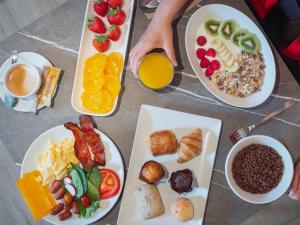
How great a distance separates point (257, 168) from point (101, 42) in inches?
29.2

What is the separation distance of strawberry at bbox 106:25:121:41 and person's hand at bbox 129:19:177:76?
88mm

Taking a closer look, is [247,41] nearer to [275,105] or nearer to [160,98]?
[275,105]

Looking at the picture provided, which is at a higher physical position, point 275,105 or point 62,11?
point 62,11

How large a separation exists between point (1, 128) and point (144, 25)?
68 centimetres

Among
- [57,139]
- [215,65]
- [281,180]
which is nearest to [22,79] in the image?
[57,139]

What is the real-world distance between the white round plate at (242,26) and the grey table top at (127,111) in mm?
40

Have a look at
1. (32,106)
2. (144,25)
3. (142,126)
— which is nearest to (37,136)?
(32,106)

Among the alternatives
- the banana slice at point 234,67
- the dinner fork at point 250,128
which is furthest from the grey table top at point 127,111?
the banana slice at point 234,67

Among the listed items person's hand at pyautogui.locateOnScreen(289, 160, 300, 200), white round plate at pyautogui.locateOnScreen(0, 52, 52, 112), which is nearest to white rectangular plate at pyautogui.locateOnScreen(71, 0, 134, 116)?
white round plate at pyautogui.locateOnScreen(0, 52, 52, 112)

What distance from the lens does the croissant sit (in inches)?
58.4

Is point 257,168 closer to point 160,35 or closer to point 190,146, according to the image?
point 190,146

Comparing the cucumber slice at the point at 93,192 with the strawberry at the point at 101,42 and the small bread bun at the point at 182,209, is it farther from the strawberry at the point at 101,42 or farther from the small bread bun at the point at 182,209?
the strawberry at the point at 101,42

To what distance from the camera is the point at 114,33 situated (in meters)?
1.54

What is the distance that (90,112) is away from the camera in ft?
4.97
